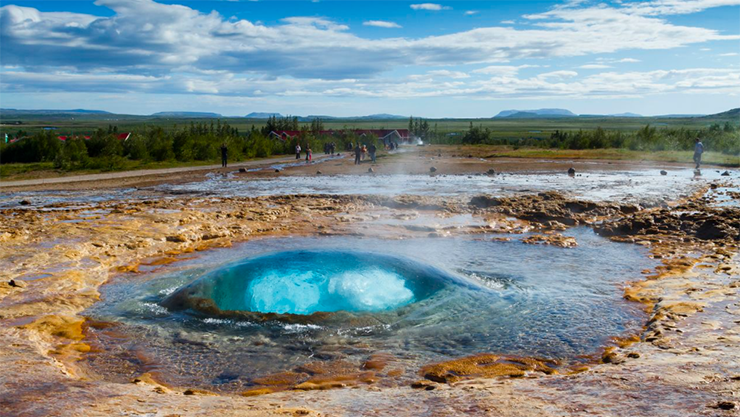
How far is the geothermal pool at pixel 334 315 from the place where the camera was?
519 centimetres

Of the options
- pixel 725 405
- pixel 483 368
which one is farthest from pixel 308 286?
pixel 725 405

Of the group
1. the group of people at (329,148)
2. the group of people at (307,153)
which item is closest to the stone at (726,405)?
the group of people at (307,153)

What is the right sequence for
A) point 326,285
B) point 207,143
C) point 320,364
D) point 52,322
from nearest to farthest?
point 320,364 < point 52,322 < point 326,285 < point 207,143

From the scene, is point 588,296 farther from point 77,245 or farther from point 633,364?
point 77,245

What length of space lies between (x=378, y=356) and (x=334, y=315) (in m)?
0.93

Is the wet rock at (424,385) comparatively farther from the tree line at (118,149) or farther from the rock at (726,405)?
the tree line at (118,149)

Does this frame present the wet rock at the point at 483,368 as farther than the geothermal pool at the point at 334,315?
No

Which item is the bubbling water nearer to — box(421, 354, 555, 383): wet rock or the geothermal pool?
the geothermal pool

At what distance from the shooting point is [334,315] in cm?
597

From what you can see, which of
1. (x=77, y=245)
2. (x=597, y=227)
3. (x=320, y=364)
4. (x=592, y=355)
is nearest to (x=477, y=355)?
(x=592, y=355)

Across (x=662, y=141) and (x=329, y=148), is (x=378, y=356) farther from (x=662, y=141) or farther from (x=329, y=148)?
(x=662, y=141)

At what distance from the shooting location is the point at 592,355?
17.1ft

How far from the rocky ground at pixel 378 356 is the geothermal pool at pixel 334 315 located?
0.76ft

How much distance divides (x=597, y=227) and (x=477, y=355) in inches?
293
